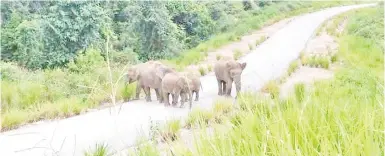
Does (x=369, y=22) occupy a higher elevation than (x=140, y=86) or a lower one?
higher

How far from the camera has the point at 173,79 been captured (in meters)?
7.27

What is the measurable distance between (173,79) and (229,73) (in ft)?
4.00

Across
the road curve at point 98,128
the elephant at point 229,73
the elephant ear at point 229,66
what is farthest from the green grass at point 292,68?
the elephant ear at point 229,66

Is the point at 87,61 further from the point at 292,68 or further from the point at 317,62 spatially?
the point at 317,62

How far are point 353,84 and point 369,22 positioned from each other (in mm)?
14496

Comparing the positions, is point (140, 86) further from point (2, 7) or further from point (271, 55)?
point (2, 7)

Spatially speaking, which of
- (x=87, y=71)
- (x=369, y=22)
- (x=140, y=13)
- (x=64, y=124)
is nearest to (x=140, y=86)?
(x=64, y=124)

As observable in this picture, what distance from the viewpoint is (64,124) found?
21.6ft

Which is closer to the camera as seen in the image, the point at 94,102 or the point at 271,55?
the point at 94,102

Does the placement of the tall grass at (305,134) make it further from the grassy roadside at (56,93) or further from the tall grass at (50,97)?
the tall grass at (50,97)

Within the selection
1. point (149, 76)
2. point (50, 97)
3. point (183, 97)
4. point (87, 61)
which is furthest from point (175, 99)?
point (87, 61)

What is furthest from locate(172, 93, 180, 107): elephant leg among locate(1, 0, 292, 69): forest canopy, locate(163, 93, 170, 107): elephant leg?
locate(1, 0, 292, 69): forest canopy

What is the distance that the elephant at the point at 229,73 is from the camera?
26.2 ft

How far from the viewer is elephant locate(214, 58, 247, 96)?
7988mm
